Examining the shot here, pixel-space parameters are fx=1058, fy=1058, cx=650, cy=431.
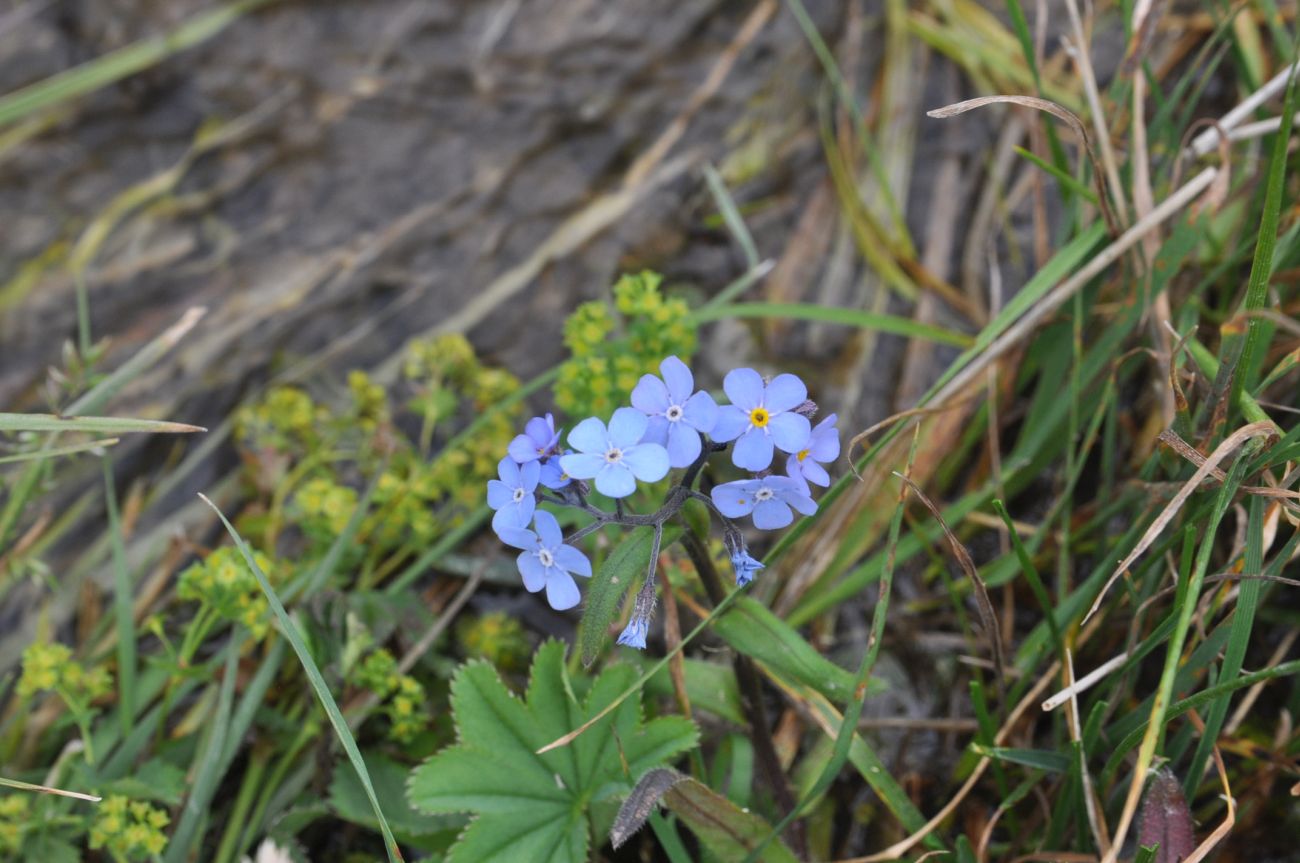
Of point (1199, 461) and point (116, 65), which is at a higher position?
point (116, 65)

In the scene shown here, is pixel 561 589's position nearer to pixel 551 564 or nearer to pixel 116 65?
pixel 551 564

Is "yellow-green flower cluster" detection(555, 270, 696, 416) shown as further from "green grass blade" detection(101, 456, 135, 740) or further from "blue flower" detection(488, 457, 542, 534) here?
"green grass blade" detection(101, 456, 135, 740)

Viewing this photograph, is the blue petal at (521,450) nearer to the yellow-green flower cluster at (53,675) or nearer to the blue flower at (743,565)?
the blue flower at (743,565)

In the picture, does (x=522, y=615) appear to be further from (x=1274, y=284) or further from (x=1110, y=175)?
(x=1274, y=284)

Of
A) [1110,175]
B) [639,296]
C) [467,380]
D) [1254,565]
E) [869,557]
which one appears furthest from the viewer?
[467,380]

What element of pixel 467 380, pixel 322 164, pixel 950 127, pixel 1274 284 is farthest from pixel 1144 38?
pixel 322 164

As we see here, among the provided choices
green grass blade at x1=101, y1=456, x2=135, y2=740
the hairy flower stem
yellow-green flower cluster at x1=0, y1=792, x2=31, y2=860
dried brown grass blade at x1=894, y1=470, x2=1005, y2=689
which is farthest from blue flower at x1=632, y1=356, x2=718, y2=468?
A: yellow-green flower cluster at x1=0, y1=792, x2=31, y2=860

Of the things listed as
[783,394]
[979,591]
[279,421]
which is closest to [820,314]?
[979,591]
